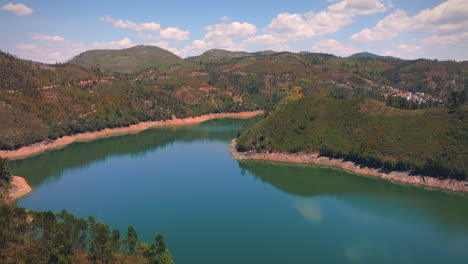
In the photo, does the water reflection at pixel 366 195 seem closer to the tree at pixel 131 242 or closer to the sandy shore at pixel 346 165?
the sandy shore at pixel 346 165

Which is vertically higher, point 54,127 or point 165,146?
point 54,127

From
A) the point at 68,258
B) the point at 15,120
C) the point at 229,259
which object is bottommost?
the point at 229,259

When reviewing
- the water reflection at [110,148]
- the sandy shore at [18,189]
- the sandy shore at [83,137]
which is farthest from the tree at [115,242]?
the sandy shore at [83,137]

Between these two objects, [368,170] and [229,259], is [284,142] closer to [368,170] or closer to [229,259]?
[368,170]

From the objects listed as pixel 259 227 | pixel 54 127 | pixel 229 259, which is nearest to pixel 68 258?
pixel 229 259

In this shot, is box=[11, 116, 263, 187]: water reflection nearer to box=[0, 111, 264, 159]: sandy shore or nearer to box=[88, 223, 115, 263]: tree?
box=[0, 111, 264, 159]: sandy shore

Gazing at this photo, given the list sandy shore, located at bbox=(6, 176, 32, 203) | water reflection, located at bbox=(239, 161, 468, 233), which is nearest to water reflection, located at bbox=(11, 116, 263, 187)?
sandy shore, located at bbox=(6, 176, 32, 203)

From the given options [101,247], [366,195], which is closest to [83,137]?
[101,247]
